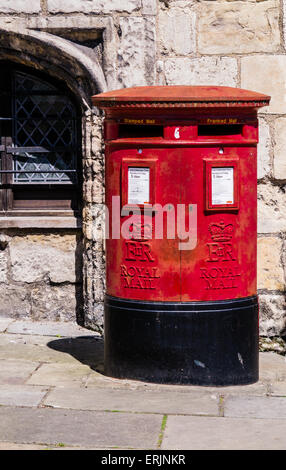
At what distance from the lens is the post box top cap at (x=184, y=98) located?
5.04m

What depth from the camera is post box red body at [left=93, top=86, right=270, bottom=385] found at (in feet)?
16.8

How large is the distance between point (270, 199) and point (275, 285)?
0.66 meters

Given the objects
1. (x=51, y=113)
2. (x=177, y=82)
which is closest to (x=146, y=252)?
(x=177, y=82)

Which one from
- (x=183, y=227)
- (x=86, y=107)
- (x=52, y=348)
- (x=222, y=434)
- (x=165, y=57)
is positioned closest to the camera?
(x=222, y=434)

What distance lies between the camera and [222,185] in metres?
5.19

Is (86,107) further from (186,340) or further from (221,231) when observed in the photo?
(186,340)

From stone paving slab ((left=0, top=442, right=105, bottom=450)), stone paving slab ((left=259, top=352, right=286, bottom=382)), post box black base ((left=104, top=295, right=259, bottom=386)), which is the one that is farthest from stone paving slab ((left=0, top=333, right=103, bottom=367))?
stone paving slab ((left=0, top=442, right=105, bottom=450))

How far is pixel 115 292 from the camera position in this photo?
5406 mm

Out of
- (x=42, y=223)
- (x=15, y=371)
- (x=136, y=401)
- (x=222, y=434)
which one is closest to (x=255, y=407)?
(x=222, y=434)

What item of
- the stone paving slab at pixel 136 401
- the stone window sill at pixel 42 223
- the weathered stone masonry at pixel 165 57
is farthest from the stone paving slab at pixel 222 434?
the stone window sill at pixel 42 223

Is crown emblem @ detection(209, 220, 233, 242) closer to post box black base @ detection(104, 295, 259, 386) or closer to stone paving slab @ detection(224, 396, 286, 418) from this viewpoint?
post box black base @ detection(104, 295, 259, 386)

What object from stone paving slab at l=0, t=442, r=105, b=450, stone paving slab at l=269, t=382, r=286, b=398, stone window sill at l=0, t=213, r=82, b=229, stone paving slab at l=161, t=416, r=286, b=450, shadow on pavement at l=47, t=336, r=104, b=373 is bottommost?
stone paving slab at l=269, t=382, r=286, b=398

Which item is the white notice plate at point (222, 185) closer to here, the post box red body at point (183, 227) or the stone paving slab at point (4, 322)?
the post box red body at point (183, 227)

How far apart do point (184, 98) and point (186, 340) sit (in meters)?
1.44
